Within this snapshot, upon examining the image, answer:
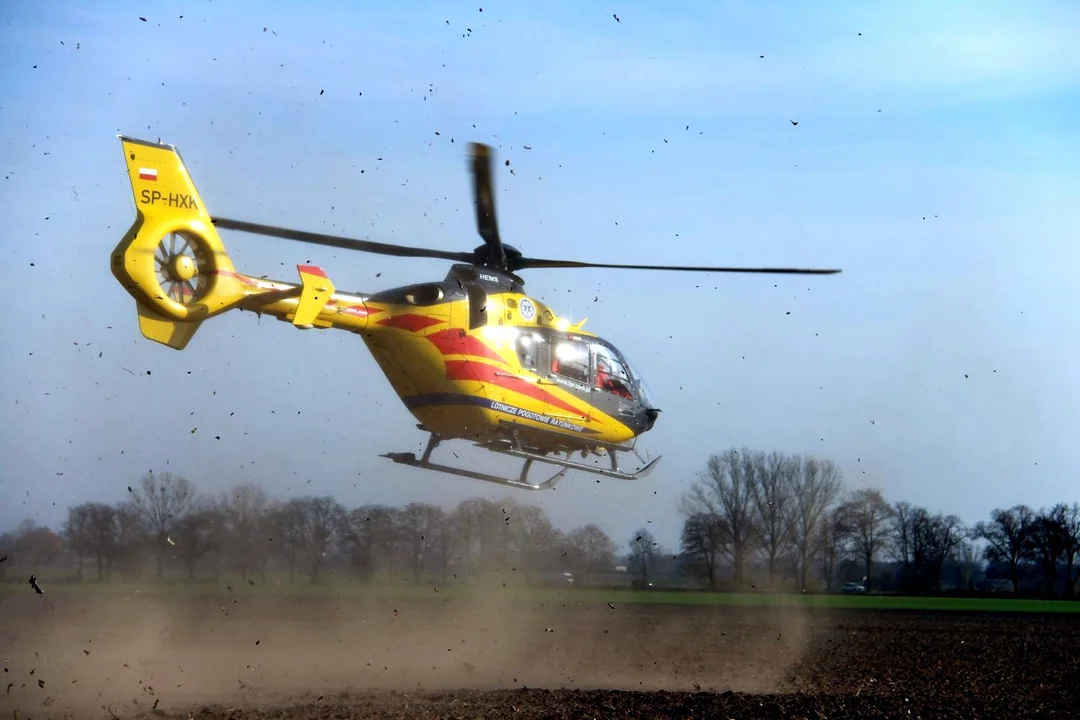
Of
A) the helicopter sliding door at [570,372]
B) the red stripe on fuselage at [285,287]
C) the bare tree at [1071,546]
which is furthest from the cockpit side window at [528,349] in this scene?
the bare tree at [1071,546]

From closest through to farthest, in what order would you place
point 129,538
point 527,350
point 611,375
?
point 527,350
point 611,375
point 129,538

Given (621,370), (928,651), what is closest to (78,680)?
(621,370)

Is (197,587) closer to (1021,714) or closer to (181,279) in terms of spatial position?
(181,279)

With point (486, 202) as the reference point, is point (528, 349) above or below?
below

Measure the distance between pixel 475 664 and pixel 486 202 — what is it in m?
9.33

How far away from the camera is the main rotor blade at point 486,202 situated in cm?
1582

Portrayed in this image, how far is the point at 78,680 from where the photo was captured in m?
17.6

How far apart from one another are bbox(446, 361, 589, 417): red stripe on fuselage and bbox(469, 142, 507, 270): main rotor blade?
2.03 metres

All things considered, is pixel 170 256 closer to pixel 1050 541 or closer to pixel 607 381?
pixel 607 381

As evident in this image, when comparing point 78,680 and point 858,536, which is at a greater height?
point 858,536

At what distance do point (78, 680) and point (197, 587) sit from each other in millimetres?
7258

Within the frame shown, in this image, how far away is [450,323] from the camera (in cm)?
1750

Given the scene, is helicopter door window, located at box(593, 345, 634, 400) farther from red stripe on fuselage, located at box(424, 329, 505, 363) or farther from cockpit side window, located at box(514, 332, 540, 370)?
red stripe on fuselage, located at box(424, 329, 505, 363)

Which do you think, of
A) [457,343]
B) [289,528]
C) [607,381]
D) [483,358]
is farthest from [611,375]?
[289,528]
